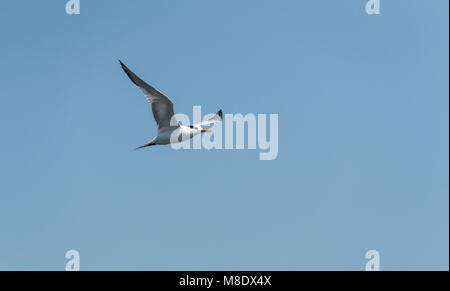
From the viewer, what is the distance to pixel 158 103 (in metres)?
19.3

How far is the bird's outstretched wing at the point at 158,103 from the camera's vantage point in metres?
18.7

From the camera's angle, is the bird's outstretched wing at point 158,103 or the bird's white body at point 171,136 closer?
the bird's outstretched wing at point 158,103

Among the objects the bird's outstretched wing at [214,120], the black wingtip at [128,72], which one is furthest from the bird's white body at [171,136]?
the black wingtip at [128,72]

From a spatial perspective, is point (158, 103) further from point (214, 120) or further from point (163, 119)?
point (214, 120)

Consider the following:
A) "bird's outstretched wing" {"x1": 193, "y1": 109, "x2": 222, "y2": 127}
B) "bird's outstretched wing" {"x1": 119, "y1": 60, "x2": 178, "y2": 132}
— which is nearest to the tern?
"bird's outstretched wing" {"x1": 119, "y1": 60, "x2": 178, "y2": 132}

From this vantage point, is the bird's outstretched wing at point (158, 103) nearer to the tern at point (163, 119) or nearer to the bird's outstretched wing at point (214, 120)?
the tern at point (163, 119)

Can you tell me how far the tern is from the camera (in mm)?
18844

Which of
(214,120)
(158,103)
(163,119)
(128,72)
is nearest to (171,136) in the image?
(163,119)

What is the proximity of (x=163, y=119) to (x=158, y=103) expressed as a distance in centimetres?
87

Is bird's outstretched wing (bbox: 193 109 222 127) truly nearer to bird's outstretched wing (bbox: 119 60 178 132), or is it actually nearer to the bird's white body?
the bird's white body

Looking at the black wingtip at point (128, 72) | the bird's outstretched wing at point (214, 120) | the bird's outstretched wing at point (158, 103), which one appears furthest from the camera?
the bird's outstretched wing at point (214, 120)

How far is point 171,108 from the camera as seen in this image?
63.7 ft
